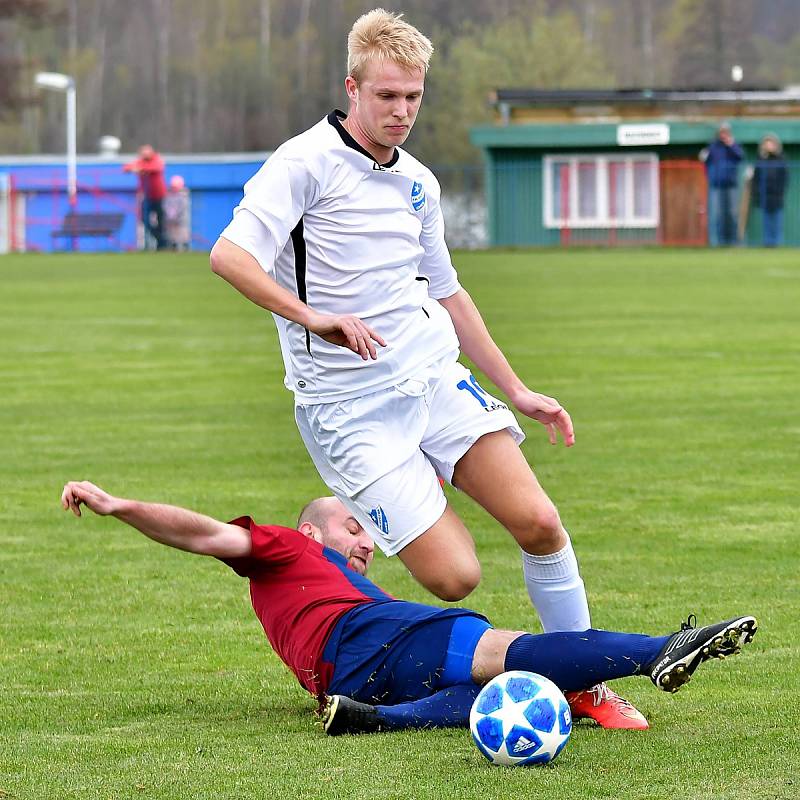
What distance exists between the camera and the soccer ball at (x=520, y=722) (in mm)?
4809

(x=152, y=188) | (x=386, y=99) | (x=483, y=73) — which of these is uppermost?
(x=483, y=73)

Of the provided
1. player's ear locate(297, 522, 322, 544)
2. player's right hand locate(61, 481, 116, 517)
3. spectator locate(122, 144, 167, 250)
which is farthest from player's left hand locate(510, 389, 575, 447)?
spectator locate(122, 144, 167, 250)

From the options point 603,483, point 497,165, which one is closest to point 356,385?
point 603,483

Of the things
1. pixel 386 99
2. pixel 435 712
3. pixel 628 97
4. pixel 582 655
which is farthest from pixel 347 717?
pixel 628 97

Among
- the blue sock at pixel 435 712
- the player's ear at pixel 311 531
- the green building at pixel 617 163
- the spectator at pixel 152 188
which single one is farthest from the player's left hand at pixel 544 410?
the green building at pixel 617 163

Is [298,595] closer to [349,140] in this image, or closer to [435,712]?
[435,712]

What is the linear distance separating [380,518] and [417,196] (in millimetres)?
1095

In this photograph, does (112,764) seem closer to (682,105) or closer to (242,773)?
(242,773)

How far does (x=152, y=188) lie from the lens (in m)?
42.3

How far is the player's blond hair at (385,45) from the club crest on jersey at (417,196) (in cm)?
44

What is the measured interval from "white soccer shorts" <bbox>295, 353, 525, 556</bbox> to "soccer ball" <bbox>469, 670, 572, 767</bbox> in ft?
2.67

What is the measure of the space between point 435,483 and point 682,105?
1808 inches

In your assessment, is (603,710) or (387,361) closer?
(603,710)

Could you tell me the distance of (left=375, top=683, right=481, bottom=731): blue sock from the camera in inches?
208
